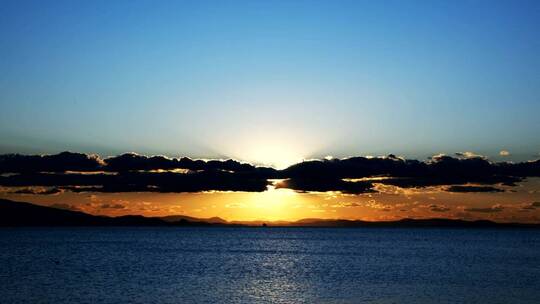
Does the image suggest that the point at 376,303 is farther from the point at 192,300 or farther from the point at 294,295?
the point at 192,300

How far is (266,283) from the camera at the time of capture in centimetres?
7775

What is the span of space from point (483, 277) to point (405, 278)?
37.9 ft

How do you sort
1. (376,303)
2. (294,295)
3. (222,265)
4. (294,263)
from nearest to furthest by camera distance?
1. (376,303)
2. (294,295)
3. (222,265)
4. (294,263)

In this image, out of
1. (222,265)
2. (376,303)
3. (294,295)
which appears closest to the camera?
(376,303)

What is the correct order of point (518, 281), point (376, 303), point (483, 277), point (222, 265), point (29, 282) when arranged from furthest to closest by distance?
point (222, 265), point (483, 277), point (518, 281), point (29, 282), point (376, 303)

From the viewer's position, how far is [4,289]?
66.5 m

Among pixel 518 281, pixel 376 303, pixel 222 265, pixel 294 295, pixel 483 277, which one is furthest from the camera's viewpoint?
pixel 222 265

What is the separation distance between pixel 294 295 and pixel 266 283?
1212 centimetres

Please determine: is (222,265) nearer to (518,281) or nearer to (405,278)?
(405,278)

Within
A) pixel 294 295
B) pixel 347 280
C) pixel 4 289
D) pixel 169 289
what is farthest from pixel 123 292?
pixel 347 280

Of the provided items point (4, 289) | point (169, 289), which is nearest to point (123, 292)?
point (169, 289)

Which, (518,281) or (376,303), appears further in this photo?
(518,281)

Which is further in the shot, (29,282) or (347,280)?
(347,280)

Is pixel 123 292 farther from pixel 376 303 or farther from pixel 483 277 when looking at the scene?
pixel 483 277
